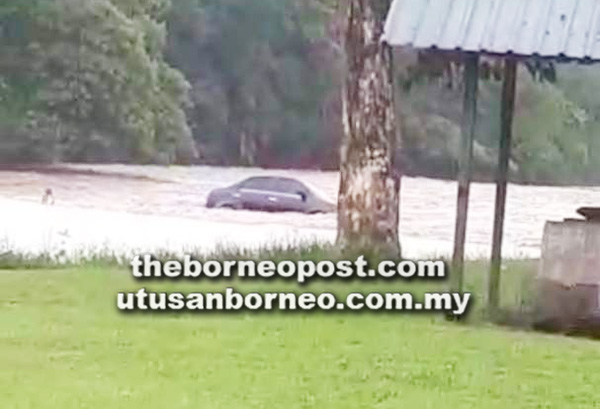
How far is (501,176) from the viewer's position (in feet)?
34.5

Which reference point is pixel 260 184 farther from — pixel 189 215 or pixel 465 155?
pixel 465 155

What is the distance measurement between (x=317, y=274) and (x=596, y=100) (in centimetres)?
2188

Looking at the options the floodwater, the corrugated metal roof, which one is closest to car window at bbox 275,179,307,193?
the floodwater

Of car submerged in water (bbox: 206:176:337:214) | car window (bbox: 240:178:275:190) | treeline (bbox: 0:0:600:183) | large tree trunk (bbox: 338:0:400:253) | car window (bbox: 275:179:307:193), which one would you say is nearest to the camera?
large tree trunk (bbox: 338:0:400:253)

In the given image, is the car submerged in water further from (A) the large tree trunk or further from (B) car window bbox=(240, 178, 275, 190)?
(A) the large tree trunk

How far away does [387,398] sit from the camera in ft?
23.2

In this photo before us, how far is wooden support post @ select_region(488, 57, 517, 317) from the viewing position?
1023 centimetres

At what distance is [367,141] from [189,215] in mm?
10354

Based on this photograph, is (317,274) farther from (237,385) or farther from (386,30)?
(237,385)

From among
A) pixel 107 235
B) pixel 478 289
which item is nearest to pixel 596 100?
pixel 107 235

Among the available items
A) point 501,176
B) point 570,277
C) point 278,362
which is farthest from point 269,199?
point 278,362

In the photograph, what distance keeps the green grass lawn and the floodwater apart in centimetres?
576

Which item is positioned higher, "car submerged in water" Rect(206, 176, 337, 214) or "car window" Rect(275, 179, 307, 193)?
"car submerged in water" Rect(206, 176, 337, 214)

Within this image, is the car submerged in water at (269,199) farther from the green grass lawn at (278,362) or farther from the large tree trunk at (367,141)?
the green grass lawn at (278,362)
